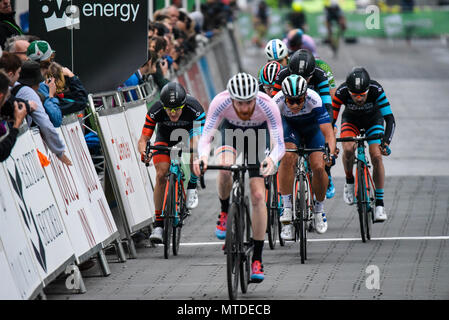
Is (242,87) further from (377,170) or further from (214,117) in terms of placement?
(377,170)

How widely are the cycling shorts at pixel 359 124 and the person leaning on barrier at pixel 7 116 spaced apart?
4.95 meters

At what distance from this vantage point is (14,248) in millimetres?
7996

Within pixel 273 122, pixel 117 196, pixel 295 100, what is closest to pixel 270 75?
pixel 295 100

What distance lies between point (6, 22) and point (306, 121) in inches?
137

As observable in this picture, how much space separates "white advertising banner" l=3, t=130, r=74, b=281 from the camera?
844 cm

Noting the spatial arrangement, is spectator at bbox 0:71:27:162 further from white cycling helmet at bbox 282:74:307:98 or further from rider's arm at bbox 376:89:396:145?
rider's arm at bbox 376:89:396:145

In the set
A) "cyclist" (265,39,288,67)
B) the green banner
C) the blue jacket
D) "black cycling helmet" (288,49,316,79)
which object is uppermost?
Answer: the blue jacket

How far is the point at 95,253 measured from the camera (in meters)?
10.4

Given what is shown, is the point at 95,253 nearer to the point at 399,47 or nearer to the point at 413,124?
the point at 413,124

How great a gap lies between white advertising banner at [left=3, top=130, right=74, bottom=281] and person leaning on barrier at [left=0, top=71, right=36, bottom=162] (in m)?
0.20

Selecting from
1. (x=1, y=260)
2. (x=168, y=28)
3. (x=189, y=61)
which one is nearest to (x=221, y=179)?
(x=1, y=260)

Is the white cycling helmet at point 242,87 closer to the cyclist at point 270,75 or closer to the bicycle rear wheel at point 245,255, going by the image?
the bicycle rear wheel at point 245,255

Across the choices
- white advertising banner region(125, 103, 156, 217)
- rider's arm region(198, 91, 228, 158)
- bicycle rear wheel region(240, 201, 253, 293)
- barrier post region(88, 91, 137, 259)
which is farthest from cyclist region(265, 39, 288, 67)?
bicycle rear wheel region(240, 201, 253, 293)
